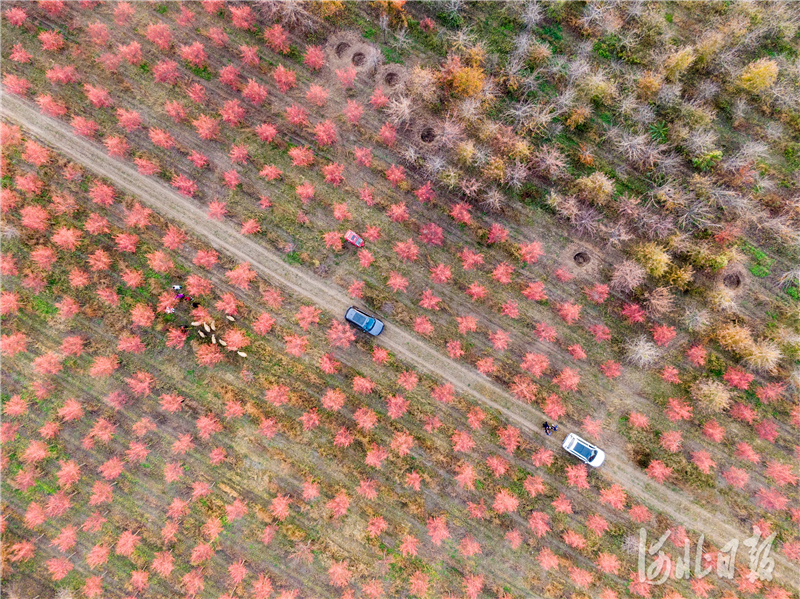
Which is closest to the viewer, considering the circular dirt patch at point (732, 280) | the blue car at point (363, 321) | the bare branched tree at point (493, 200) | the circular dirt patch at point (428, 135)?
the blue car at point (363, 321)

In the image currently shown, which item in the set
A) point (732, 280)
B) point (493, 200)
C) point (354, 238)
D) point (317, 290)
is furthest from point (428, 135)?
point (732, 280)

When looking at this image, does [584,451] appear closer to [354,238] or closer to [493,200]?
[493,200]

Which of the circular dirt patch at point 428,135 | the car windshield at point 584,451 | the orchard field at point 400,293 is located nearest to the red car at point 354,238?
the orchard field at point 400,293

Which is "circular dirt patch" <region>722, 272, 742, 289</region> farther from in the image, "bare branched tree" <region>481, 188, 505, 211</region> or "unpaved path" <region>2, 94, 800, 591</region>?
"bare branched tree" <region>481, 188, 505, 211</region>

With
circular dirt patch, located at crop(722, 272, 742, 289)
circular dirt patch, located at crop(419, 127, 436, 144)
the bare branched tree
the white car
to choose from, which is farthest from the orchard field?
the white car

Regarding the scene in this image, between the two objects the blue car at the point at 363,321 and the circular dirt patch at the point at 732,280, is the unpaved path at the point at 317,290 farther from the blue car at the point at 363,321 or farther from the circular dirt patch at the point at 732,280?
the circular dirt patch at the point at 732,280

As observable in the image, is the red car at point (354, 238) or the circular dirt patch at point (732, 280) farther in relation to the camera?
the circular dirt patch at point (732, 280)
